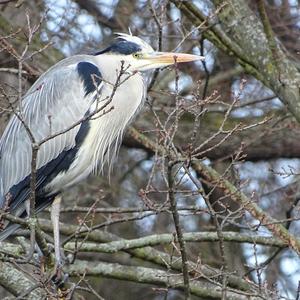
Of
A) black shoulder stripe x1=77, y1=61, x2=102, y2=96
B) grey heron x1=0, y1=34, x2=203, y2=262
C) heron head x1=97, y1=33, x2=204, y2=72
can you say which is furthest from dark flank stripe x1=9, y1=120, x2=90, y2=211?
heron head x1=97, y1=33, x2=204, y2=72

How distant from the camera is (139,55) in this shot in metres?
4.96

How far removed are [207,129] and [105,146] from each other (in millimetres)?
1644

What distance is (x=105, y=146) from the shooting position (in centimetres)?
514

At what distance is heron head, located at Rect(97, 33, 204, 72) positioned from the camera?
4.88m

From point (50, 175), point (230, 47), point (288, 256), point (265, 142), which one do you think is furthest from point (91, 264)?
→ point (288, 256)

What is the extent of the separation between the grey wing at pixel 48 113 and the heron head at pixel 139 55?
6.6 inches

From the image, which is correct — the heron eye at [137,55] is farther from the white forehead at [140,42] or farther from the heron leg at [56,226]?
the heron leg at [56,226]

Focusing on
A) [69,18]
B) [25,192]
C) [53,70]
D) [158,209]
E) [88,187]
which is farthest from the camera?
[88,187]

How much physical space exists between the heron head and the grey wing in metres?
0.17

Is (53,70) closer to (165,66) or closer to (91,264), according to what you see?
(165,66)

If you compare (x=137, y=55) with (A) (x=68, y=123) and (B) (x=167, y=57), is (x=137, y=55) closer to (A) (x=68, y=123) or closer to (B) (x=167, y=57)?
(B) (x=167, y=57)

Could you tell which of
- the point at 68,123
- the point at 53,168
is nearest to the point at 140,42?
the point at 68,123

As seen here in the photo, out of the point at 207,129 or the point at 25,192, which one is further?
the point at 207,129

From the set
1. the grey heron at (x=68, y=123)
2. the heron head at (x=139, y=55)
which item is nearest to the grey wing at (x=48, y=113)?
the grey heron at (x=68, y=123)
